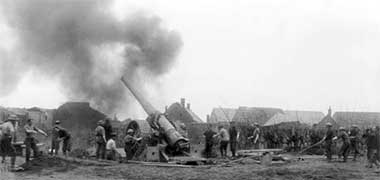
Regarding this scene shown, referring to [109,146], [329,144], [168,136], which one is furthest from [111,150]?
[329,144]

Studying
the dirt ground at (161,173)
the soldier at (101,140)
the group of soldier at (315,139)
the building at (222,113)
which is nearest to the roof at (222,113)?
the building at (222,113)

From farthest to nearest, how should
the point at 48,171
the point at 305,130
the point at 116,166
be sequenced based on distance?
the point at 305,130 → the point at 116,166 → the point at 48,171

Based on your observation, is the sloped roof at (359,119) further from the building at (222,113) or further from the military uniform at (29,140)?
the military uniform at (29,140)

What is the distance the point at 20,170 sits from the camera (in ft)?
37.9

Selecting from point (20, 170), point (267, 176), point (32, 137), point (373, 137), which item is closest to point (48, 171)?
point (20, 170)

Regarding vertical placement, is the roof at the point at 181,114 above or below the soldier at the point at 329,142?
above

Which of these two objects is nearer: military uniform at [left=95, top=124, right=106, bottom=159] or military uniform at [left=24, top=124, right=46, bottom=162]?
military uniform at [left=24, top=124, right=46, bottom=162]

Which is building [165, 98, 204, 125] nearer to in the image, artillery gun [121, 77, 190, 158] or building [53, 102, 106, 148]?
building [53, 102, 106, 148]

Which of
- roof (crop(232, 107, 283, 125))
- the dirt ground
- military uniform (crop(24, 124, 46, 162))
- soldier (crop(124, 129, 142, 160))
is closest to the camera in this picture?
the dirt ground

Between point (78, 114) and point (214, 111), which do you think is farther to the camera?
point (214, 111)

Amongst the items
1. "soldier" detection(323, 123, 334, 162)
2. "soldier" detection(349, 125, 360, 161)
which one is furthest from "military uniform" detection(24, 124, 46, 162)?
"soldier" detection(349, 125, 360, 161)

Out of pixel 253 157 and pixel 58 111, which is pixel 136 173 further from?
pixel 58 111

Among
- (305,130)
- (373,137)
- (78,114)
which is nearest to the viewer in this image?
(373,137)

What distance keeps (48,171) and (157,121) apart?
4778 mm
